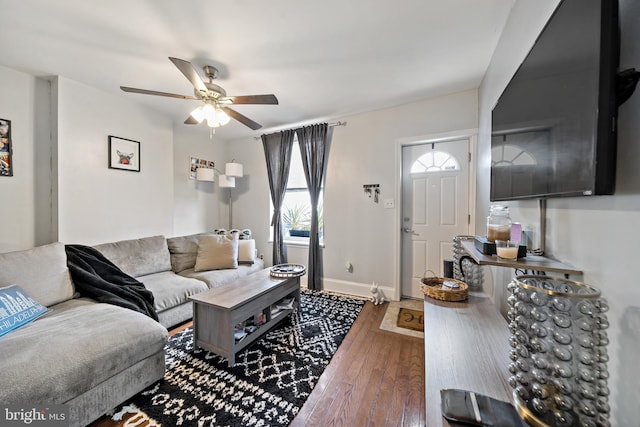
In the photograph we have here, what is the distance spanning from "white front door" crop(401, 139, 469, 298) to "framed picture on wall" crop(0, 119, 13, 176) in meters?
4.14

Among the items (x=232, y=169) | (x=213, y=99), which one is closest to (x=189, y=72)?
(x=213, y=99)

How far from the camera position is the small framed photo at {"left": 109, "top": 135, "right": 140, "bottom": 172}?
2.73 metres

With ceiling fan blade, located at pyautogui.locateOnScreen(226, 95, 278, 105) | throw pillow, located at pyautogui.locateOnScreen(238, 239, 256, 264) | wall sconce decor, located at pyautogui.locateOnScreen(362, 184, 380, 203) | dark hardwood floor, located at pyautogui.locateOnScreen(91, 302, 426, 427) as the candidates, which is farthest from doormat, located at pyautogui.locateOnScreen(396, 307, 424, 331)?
ceiling fan blade, located at pyautogui.locateOnScreen(226, 95, 278, 105)

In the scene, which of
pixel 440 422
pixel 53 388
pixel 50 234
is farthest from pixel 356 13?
pixel 50 234

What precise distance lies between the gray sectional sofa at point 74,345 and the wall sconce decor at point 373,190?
2460mm

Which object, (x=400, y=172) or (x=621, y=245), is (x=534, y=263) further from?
(x=400, y=172)

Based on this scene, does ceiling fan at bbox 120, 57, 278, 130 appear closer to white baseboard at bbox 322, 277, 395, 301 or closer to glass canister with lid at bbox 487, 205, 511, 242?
glass canister with lid at bbox 487, 205, 511, 242

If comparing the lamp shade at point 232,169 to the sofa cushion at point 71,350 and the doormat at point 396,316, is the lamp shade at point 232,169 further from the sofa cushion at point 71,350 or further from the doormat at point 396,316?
the doormat at point 396,316

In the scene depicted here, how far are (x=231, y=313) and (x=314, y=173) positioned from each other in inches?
87.4

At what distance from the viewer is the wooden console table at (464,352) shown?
0.75m

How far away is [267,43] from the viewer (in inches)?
72.7

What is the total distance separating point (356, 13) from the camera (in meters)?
1.58

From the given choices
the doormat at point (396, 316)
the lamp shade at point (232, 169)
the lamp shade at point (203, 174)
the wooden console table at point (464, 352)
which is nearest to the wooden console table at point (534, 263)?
the wooden console table at point (464, 352)

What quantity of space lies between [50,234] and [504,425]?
372 centimetres
